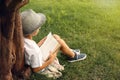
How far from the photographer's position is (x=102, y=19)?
8.98m

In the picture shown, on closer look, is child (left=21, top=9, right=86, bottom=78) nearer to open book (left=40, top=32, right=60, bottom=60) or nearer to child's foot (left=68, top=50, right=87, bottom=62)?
open book (left=40, top=32, right=60, bottom=60)

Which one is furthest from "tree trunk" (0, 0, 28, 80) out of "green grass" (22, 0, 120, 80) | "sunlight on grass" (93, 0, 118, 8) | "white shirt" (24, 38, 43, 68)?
"sunlight on grass" (93, 0, 118, 8)

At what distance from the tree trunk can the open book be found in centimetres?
52

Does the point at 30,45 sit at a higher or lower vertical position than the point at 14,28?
lower

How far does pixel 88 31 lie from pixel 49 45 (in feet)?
7.43

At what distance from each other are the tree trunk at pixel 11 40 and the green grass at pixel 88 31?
765mm

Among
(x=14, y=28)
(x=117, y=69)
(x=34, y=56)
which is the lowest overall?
(x=117, y=69)

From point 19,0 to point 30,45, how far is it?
1.17 m

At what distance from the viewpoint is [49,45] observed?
605 cm

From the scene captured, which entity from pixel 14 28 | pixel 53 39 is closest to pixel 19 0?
pixel 14 28

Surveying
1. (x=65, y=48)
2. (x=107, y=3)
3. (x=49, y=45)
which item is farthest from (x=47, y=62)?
(x=107, y=3)

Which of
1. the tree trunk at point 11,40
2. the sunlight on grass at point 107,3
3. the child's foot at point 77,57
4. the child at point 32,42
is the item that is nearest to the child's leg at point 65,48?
the child's foot at point 77,57

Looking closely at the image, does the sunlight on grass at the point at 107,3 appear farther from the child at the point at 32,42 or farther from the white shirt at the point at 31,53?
the white shirt at the point at 31,53

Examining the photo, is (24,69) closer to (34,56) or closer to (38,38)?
(34,56)
